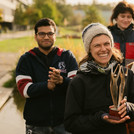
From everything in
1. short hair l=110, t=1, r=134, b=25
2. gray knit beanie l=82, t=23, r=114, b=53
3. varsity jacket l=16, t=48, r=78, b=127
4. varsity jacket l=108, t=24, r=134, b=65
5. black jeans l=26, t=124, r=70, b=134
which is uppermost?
short hair l=110, t=1, r=134, b=25

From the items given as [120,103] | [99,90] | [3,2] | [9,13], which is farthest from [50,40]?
[9,13]

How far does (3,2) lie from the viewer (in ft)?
201

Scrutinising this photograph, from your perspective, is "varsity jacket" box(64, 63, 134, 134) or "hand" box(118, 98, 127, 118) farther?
"varsity jacket" box(64, 63, 134, 134)

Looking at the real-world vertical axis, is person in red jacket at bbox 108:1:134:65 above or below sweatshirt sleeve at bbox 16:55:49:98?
above

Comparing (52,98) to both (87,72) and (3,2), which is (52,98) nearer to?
(87,72)

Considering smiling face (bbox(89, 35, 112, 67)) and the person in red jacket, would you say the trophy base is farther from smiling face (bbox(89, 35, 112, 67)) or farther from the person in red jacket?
the person in red jacket

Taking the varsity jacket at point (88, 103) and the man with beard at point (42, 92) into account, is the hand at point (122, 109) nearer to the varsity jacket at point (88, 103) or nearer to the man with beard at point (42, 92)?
the varsity jacket at point (88, 103)

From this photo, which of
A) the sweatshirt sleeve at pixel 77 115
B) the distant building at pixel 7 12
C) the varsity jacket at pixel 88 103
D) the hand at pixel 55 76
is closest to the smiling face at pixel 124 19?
the hand at pixel 55 76

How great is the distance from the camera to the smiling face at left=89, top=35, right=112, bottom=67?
1999mm

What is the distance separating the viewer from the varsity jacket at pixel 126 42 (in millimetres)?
3637

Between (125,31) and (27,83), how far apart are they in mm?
1796

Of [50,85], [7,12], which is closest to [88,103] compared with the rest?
[50,85]

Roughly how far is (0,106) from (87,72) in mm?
4192

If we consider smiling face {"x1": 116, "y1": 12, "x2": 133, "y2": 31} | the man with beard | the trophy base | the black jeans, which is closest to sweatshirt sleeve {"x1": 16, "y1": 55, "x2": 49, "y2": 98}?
the man with beard
